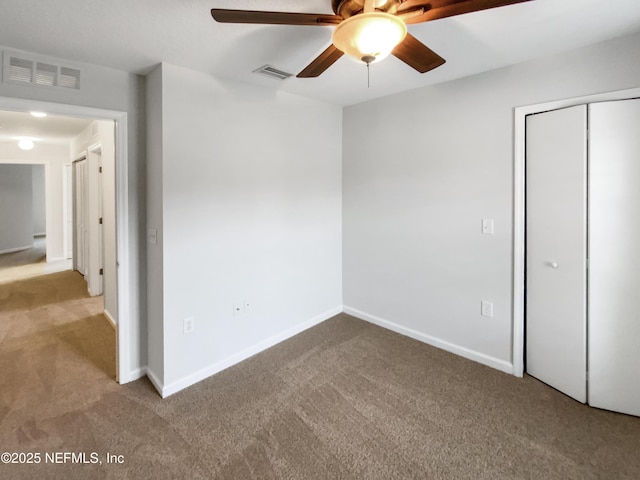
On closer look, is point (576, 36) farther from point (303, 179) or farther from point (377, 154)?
point (303, 179)

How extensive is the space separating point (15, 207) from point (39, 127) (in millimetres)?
4792

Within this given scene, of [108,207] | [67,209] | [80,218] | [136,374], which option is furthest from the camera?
[67,209]

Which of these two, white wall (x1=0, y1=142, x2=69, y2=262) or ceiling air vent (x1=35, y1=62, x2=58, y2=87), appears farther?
white wall (x1=0, y1=142, x2=69, y2=262)

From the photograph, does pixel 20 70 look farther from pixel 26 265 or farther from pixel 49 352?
pixel 26 265

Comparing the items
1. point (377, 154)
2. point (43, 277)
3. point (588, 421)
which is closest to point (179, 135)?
point (377, 154)

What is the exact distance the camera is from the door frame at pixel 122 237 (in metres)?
2.23

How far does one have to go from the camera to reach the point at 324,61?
1.73 meters

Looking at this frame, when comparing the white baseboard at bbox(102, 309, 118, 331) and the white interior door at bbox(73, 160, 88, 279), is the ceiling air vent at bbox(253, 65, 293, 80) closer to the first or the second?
the white baseboard at bbox(102, 309, 118, 331)

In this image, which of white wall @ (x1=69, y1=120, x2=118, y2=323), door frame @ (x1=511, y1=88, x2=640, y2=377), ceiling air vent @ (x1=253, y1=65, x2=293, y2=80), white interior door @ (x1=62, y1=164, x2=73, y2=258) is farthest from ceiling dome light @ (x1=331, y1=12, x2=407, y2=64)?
white interior door @ (x1=62, y1=164, x2=73, y2=258)

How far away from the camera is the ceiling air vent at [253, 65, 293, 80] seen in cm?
238

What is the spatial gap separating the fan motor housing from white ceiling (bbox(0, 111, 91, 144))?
3.49 metres

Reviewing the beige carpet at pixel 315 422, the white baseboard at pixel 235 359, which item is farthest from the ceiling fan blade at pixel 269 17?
the white baseboard at pixel 235 359

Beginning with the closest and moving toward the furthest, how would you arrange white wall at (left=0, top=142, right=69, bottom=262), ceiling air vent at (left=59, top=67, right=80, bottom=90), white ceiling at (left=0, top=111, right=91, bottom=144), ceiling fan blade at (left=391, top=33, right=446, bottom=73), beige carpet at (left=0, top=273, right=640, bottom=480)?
ceiling fan blade at (left=391, top=33, right=446, bottom=73), beige carpet at (left=0, top=273, right=640, bottom=480), ceiling air vent at (left=59, top=67, right=80, bottom=90), white ceiling at (left=0, top=111, right=91, bottom=144), white wall at (left=0, top=142, right=69, bottom=262)

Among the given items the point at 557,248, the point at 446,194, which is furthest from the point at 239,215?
the point at 557,248
